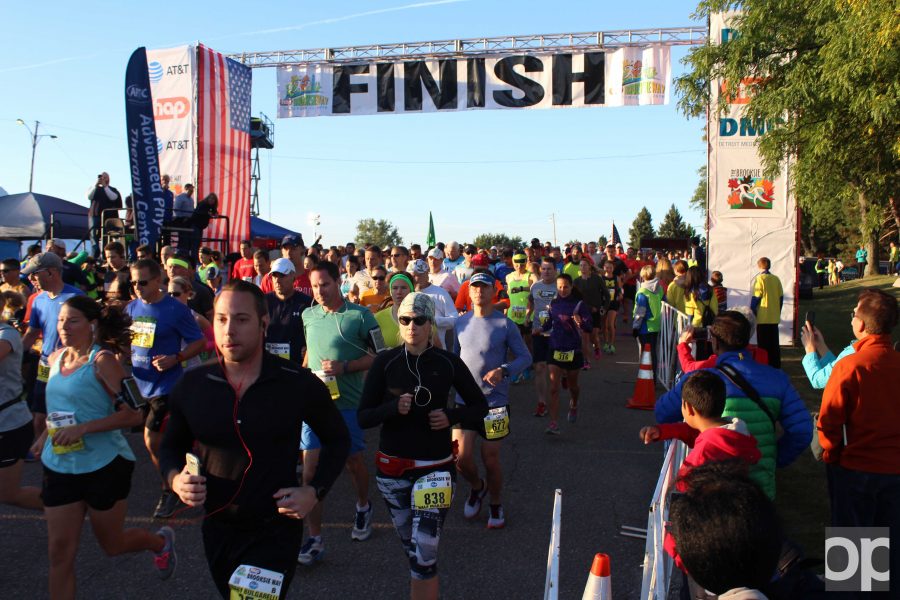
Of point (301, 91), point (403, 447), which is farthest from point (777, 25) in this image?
point (301, 91)

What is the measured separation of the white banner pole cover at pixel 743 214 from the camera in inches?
623

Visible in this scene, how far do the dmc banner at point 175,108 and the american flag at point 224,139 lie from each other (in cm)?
45

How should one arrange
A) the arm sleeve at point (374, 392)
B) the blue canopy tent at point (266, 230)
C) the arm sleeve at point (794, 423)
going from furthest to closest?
the blue canopy tent at point (266, 230) → the arm sleeve at point (374, 392) → the arm sleeve at point (794, 423)

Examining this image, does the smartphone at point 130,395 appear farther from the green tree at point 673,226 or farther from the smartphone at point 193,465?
the green tree at point 673,226

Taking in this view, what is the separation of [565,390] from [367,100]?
14675 millimetres

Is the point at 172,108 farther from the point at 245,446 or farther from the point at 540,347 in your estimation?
the point at 245,446

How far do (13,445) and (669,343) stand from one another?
8.66 m

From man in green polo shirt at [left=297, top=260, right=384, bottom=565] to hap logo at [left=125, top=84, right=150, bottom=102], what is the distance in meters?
9.92

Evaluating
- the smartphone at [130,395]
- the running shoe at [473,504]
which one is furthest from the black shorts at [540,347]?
the smartphone at [130,395]

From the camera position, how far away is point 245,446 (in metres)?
2.72

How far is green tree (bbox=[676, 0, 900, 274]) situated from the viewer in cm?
932

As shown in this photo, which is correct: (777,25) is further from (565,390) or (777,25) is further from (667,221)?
(667,221)

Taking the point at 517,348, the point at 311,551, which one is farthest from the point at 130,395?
the point at 517,348

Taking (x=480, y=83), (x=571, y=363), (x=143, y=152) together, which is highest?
(x=480, y=83)
